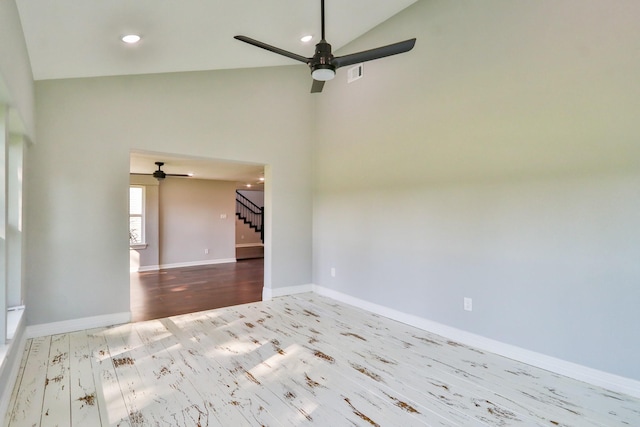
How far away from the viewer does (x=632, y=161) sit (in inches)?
90.7

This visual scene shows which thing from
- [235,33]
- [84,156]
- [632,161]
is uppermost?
[235,33]

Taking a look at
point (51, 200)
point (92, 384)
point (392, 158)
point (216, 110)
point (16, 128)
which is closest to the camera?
point (92, 384)

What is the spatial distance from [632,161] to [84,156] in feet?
16.7

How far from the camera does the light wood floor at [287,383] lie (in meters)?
2.06

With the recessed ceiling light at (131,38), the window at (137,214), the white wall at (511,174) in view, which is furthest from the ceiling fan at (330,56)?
the window at (137,214)

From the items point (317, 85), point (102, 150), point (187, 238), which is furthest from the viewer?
point (187, 238)

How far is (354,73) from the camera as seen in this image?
15.1 feet

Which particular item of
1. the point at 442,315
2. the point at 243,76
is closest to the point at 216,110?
the point at 243,76

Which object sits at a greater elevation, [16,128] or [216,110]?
[216,110]

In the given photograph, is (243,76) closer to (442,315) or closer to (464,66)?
(464,66)

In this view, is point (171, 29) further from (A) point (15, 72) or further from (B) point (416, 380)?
(B) point (416, 380)

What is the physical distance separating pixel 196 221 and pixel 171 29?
6.63 metres

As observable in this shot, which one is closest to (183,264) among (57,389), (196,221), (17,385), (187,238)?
(187,238)

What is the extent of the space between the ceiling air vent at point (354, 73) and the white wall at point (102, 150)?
126cm
